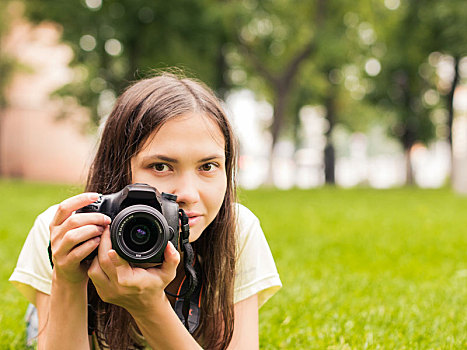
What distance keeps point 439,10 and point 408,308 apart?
16.8 meters

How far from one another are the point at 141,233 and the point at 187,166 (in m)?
0.41

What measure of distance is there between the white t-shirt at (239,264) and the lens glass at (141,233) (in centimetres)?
71

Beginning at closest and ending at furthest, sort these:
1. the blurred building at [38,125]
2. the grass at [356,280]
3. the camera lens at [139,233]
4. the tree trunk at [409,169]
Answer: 1. the camera lens at [139,233]
2. the grass at [356,280]
3. the tree trunk at [409,169]
4. the blurred building at [38,125]

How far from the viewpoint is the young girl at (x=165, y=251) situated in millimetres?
1523

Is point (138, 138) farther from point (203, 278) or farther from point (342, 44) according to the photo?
point (342, 44)

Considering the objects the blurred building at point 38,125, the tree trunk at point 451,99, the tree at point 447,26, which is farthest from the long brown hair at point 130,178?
the blurred building at point 38,125

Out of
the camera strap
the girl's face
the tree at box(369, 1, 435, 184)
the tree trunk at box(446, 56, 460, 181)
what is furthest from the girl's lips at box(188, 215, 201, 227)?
the tree trunk at box(446, 56, 460, 181)

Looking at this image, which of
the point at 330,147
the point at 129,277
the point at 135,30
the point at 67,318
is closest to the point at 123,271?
the point at 129,277

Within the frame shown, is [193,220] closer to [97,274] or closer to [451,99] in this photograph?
[97,274]

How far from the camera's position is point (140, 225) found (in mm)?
1447

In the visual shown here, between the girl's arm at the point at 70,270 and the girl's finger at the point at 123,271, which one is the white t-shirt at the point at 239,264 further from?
the girl's finger at the point at 123,271

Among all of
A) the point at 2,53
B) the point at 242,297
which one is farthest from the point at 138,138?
the point at 2,53

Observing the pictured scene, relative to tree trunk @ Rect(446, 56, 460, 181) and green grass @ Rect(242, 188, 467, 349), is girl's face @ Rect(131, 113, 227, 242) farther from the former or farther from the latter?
tree trunk @ Rect(446, 56, 460, 181)

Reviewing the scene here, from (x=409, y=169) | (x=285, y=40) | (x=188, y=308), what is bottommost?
(x=188, y=308)
